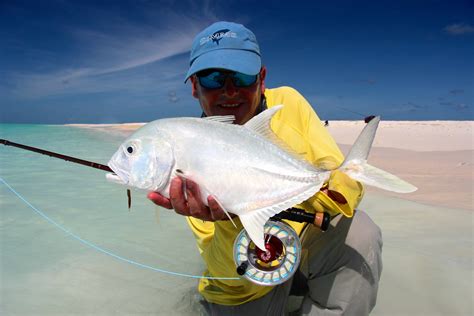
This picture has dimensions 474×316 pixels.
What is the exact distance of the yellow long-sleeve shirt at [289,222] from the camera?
173cm

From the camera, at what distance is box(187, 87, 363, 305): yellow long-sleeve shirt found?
68.2 inches

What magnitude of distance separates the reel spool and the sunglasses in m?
0.75

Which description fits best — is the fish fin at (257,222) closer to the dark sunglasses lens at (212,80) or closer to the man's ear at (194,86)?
A: the dark sunglasses lens at (212,80)

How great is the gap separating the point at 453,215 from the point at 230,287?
2.44m

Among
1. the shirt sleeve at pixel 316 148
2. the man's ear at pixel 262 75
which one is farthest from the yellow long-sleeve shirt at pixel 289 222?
the man's ear at pixel 262 75

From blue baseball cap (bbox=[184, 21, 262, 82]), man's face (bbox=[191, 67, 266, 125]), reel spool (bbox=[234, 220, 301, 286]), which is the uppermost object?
blue baseball cap (bbox=[184, 21, 262, 82])

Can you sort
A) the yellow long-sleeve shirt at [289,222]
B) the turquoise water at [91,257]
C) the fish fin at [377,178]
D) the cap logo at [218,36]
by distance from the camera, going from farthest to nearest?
the turquoise water at [91,257] < the cap logo at [218,36] < the yellow long-sleeve shirt at [289,222] < the fish fin at [377,178]

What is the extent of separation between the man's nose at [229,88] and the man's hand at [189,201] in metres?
0.70

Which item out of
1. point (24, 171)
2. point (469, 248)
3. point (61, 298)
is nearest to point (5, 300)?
point (61, 298)

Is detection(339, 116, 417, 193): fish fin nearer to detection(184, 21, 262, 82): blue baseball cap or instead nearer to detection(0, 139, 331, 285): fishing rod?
detection(0, 139, 331, 285): fishing rod

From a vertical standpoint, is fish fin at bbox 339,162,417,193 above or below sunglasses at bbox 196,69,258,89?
below

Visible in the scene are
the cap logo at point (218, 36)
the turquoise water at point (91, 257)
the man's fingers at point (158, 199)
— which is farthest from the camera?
the turquoise water at point (91, 257)

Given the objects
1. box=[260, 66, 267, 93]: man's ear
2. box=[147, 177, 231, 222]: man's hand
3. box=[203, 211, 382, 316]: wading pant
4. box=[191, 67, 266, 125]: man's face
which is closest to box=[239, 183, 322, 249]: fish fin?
box=[147, 177, 231, 222]: man's hand

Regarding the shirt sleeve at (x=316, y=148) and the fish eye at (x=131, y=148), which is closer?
the fish eye at (x=131, y=148)
